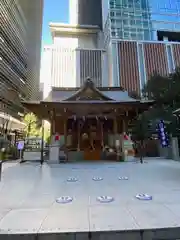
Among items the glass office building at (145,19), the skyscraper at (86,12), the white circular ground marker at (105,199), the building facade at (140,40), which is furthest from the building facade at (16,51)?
the skyscraper at (86,12)

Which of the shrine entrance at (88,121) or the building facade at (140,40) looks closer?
the shrine entrance at (88,121)

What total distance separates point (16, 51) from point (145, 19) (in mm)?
44665

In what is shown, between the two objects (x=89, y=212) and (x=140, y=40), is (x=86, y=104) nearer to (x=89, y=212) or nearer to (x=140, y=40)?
(x=89, y=212)

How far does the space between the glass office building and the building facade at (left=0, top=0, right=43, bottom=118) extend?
25487 millimetres

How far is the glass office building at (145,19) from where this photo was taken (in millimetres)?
59750

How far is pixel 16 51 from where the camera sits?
41344 mm

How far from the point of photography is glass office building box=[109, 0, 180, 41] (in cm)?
5975

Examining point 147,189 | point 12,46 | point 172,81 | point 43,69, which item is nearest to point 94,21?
point 43,69

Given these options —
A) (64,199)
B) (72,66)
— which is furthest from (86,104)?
(72,66)

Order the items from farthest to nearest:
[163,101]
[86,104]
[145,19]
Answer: [145,19] < [163,101] < [86,104]

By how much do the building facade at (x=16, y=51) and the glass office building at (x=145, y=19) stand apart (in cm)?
2549

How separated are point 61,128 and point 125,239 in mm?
10511

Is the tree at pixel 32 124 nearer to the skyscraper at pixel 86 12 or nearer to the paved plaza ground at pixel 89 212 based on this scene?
the paved plaza ground at pixel 89 212

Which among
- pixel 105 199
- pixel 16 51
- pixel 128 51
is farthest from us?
pixel 128 51
